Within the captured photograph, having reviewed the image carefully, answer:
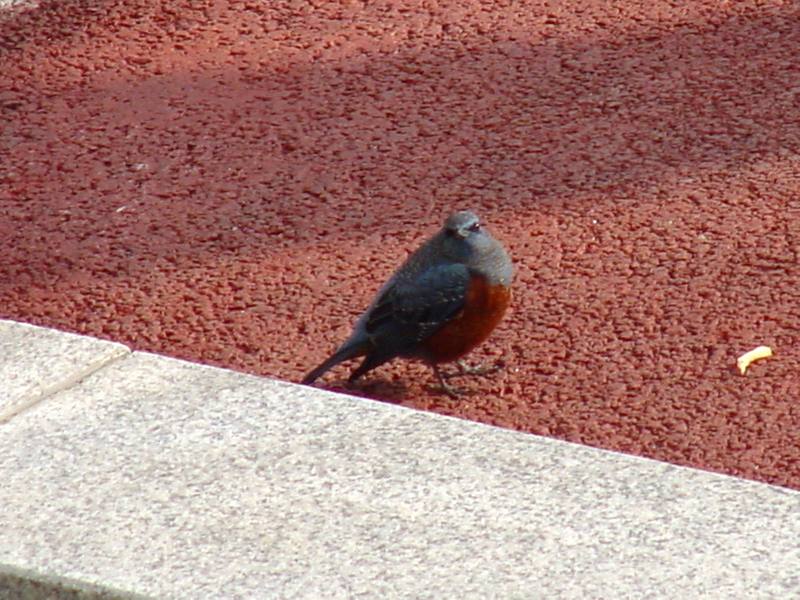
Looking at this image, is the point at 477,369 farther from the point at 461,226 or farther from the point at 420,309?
the point at 461,226

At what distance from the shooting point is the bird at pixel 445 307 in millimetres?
4602

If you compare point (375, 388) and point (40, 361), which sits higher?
point (40, 361)

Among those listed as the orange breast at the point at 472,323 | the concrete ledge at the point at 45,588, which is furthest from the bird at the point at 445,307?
the concrete ledge at the point at 45,588

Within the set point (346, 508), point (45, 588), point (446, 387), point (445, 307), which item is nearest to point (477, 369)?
point (446, 387)

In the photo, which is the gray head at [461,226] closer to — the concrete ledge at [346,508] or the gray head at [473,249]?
the gray head at [473,249]

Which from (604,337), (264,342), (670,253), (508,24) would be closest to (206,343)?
(264,342)

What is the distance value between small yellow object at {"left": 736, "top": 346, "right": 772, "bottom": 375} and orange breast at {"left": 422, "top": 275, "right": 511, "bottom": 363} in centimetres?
73

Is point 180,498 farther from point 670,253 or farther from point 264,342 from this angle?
point 670,253

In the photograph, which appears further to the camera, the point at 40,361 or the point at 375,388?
the point at 375,388

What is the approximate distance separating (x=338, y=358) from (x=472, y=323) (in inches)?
16.4

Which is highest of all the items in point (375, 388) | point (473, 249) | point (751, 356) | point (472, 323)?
point (473, 249)

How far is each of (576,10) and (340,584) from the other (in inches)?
176

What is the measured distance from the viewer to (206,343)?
494 centimetres

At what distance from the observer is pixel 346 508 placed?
12.0 feet
